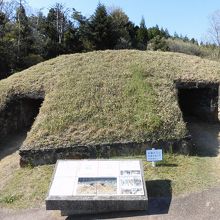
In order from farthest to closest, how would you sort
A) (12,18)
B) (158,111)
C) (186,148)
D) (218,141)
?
(12,18) < (218,141) < (158,111) < (186,148)

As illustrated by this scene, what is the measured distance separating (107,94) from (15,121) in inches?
130

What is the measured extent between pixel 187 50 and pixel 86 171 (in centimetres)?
2809

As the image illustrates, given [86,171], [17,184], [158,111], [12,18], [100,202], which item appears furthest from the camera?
[12,18]

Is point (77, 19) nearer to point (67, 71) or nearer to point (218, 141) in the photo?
point (67, 71)

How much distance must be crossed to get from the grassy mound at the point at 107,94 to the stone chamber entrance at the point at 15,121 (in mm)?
347

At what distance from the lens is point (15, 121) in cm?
1239

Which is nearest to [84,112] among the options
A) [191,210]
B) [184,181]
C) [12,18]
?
[184,181]

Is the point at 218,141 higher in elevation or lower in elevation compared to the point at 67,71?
lower

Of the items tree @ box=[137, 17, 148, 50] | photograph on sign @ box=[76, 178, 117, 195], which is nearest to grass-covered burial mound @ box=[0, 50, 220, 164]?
photograph on sign @ box=[76, 178, 117, 195]

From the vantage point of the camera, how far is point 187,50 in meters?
33.8

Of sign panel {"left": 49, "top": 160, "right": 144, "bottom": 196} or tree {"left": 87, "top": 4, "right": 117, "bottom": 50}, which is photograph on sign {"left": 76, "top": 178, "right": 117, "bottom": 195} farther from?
tree {"left": 87, "top": 4, "right": 117, "bottom": 50}

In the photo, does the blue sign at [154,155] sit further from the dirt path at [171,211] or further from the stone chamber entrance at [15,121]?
the stone chamber entrance at [15,121]

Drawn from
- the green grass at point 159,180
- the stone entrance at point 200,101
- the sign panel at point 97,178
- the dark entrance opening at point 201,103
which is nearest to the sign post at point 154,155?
the green grass at point 159,180

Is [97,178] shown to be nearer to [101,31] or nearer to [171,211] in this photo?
[171,211]
